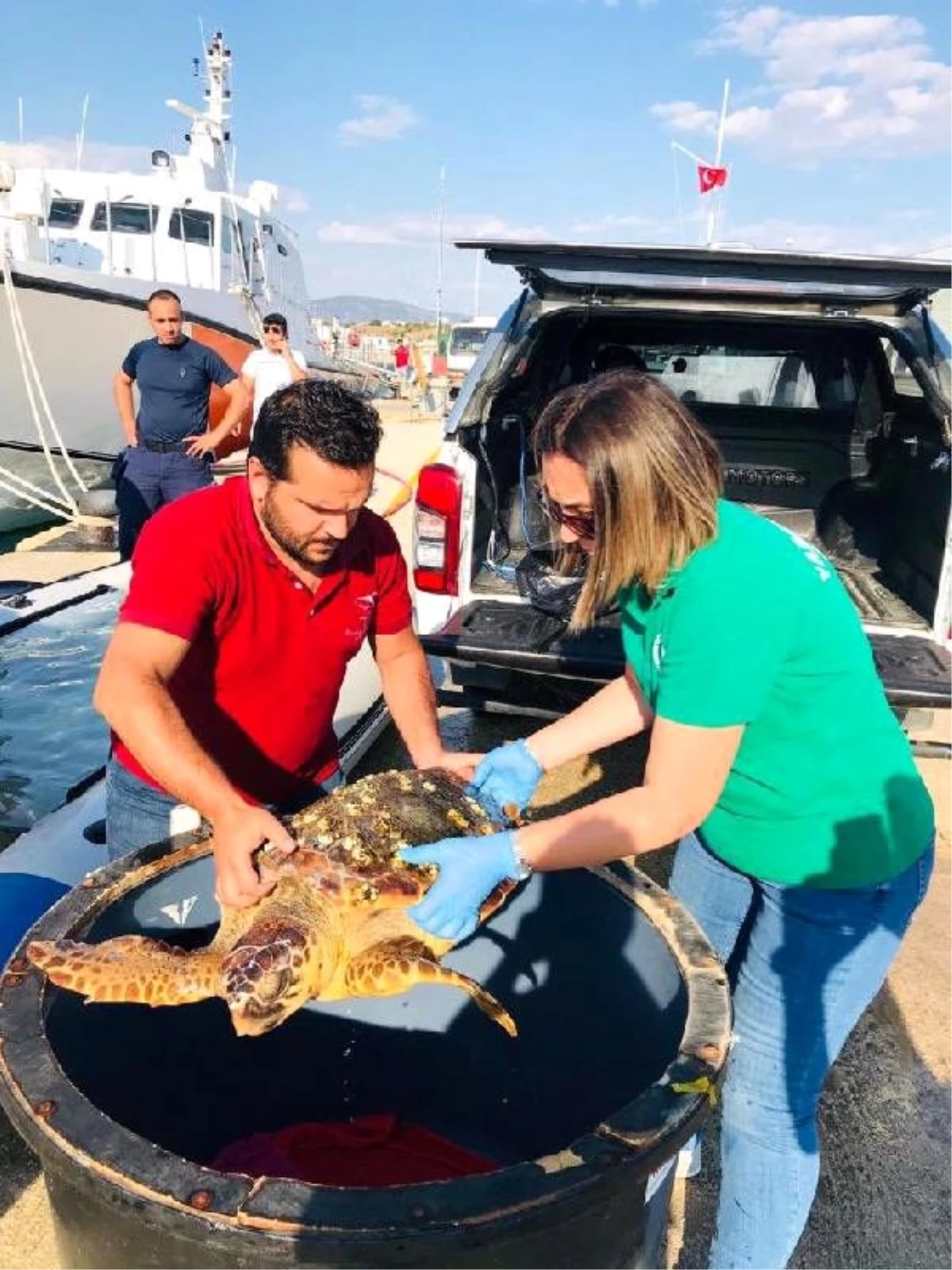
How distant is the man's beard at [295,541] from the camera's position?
1.88 m

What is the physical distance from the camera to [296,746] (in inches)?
86.9

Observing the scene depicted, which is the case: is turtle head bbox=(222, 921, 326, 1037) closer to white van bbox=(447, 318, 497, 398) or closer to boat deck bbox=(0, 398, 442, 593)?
boat deck bbox=(0, 398, 442, 593)

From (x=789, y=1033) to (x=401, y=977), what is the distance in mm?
767

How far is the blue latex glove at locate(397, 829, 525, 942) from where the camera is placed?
63.1 inches

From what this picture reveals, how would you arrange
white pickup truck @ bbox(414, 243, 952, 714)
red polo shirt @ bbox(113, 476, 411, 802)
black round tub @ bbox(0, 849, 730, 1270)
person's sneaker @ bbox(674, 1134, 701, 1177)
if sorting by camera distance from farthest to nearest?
white pickup truck @ bbox(414, 243, 952, 714) < person's sneaker @ bbox(674, 1134, 701, 1177) < red polo shirt @ bbox(113, 476, 411, 802) < black round tub @ bbox(0, 849, 730, 1270)

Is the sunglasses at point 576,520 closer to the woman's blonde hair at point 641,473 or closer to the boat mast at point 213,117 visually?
the woman's blonde hair at point 641,473

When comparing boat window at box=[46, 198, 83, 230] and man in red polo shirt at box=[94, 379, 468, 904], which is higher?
boat window at box=[46, 198, 83, 230]

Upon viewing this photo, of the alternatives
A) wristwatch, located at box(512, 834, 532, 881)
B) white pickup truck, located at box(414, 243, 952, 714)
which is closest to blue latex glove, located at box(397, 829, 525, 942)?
wristwatch, located at box(512, 834, 532, 881)

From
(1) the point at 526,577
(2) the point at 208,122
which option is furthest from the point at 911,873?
(2) the point at 208,122

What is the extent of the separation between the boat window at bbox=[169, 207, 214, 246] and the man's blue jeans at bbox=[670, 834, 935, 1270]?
1611 centimetres

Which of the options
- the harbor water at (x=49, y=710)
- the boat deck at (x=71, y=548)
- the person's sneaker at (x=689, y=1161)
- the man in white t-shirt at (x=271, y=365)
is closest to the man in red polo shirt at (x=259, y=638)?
the person's sneaker at (x=689, y=1161)

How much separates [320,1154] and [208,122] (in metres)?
19.2

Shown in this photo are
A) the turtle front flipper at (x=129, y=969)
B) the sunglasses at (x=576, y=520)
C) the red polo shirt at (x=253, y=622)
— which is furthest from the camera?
the red polo shirt at (x=253, y=622)

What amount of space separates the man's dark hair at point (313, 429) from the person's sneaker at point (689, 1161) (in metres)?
1.77
